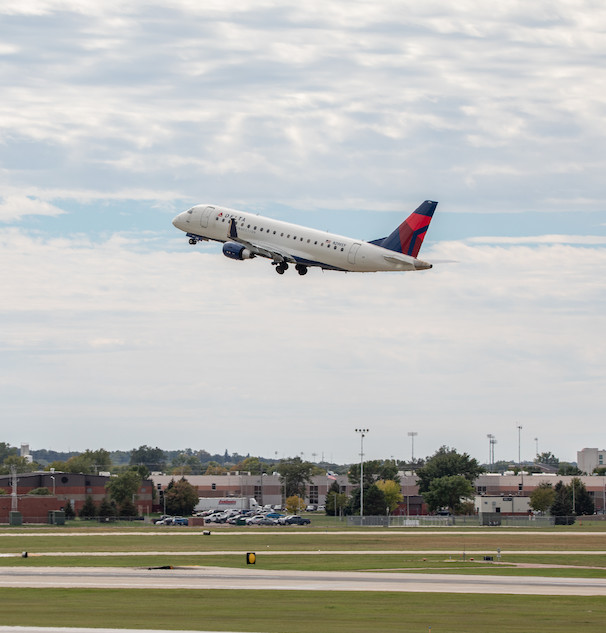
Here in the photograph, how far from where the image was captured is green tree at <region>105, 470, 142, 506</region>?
188 metres

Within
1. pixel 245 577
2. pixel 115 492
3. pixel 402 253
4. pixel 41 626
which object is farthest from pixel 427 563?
pixel 115 492

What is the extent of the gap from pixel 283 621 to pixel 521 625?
31.3ft

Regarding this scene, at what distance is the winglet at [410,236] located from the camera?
289ft

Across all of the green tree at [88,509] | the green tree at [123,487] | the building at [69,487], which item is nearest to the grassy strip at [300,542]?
the green tree at [88,509]

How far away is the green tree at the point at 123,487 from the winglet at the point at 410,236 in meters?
110

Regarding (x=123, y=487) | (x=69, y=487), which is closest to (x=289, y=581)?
(x=123, y=487)

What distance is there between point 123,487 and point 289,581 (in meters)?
128

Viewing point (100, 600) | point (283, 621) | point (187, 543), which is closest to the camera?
point (283, 621)

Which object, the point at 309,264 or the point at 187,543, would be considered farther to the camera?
the point at 187,543

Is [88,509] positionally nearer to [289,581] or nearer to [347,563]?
[347,563]

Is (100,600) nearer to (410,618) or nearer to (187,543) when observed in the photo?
(410,618)

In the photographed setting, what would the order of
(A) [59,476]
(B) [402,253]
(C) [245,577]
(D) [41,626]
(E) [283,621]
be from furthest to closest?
(A) [59,476] < (B) [402,253] < (C) [245,577] < (E) [283,621] < (D) [41,626]

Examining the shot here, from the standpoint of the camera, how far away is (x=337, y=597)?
55.2m

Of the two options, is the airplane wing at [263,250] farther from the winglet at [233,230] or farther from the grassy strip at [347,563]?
the grassy strip at [347,563]
